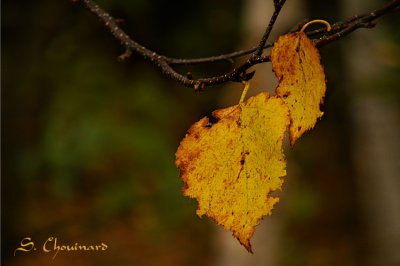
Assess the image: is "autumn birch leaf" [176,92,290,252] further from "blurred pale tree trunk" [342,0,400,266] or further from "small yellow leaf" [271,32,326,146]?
"blurred pale tree trunk" [342,0,400,266]

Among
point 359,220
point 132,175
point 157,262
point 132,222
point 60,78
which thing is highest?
point 60,78

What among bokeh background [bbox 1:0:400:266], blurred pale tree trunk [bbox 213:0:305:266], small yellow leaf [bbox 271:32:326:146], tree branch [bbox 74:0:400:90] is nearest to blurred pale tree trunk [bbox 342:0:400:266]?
bokeh background [bbox 1:0:400:266]

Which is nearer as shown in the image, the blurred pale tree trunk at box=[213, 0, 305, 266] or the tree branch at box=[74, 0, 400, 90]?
the tree branch at box=[74, 0, 400, 90]

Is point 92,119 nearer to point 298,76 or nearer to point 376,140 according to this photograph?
point 376,140

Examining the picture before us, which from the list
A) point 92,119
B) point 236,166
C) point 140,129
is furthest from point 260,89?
point 236,166

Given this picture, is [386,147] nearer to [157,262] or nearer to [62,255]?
[157,262]

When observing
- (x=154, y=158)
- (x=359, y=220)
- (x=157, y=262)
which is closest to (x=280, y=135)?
(x=154, y=158)
